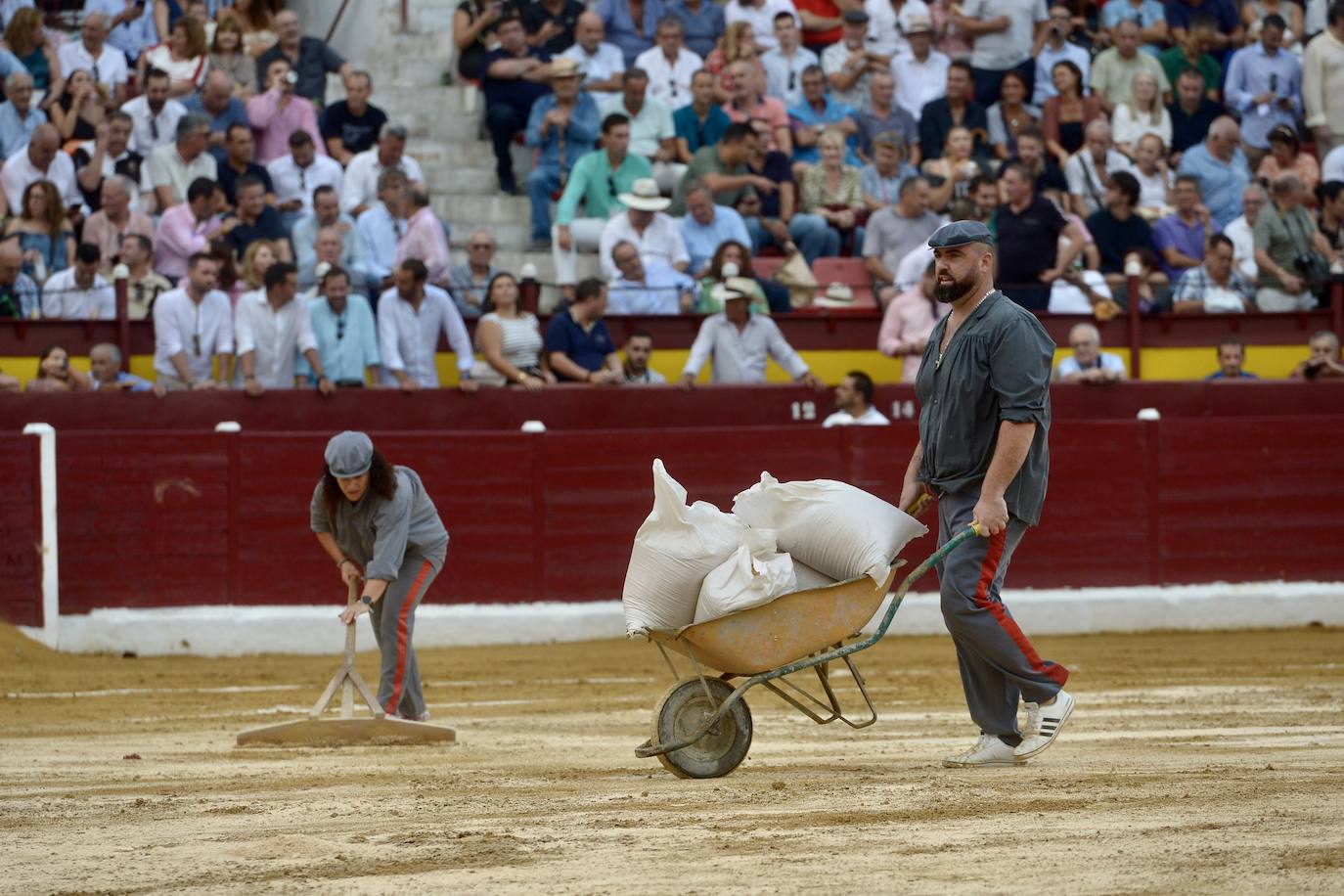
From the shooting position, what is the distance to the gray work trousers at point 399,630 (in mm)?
9156

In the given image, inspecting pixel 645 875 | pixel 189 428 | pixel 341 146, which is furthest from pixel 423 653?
Result: pixel 645 875

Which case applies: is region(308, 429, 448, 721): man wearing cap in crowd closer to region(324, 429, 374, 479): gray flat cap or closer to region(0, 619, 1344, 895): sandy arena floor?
region(324, 429, 374, 479): gray flat cap

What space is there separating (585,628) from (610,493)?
0.92m

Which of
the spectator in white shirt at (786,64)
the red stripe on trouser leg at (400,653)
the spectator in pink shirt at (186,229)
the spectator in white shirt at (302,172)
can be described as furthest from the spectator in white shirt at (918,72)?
the red stripe on trouser leg at (400,653)

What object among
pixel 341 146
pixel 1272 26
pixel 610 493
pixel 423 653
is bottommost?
pixel 423 653

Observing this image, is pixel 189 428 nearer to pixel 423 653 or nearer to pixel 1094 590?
pixel 423 653

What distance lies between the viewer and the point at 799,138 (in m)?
16.3

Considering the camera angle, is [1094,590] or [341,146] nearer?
[1094,590]

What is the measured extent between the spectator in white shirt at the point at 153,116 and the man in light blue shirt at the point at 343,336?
2.48 m

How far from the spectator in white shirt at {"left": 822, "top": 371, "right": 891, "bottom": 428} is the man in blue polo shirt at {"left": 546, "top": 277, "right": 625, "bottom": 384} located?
1.50 m

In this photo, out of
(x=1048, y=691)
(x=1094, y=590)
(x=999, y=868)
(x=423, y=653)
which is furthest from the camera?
(x=1094, y=590)

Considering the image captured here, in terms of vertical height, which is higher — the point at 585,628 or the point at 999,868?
the point at 999,868

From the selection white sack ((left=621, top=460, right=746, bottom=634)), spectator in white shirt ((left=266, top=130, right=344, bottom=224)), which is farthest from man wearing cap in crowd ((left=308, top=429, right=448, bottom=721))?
spectator in white shirt ((left=266, top=130, right=344, bottom=224))

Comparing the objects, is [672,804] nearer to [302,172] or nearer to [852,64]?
[302,172]
